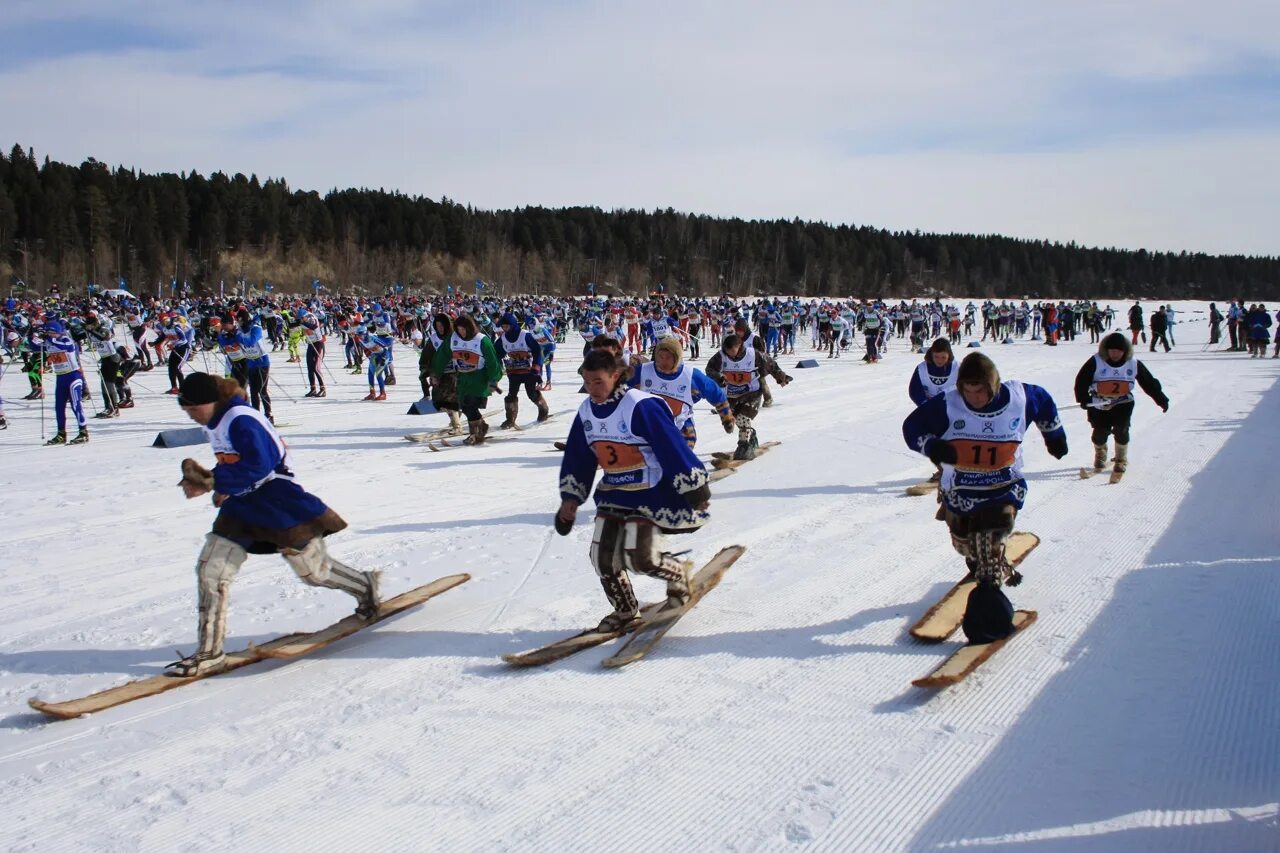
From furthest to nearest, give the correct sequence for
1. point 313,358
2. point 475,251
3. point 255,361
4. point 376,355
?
1. point 475,251
2. point 313,358
3. point 376,355
4. point 255,361

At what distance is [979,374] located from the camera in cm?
473

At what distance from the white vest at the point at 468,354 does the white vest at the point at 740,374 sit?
11.2ft

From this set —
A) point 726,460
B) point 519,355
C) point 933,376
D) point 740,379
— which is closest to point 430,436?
point 519,355

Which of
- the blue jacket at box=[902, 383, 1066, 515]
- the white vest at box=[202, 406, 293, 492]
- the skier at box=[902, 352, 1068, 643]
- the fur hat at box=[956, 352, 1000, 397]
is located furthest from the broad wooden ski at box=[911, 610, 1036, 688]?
the white vest at box=[202, 406, 293, 492]

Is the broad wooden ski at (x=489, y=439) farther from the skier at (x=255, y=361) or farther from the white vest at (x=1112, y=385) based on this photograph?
the white vest at (x=1112, y=385)

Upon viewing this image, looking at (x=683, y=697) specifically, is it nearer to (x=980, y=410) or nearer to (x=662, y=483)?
→ (x=662, y=483)

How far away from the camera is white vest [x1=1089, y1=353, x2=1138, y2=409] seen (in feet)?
31.5

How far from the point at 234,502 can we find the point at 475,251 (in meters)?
95.6

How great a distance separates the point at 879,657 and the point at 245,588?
4.23 metres

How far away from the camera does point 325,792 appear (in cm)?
368

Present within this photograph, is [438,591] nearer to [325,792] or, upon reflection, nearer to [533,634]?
[533,634]

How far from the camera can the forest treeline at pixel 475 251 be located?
243ft

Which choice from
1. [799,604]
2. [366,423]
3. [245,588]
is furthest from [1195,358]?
[245,588]

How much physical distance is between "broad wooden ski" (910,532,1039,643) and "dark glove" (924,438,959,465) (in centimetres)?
67
